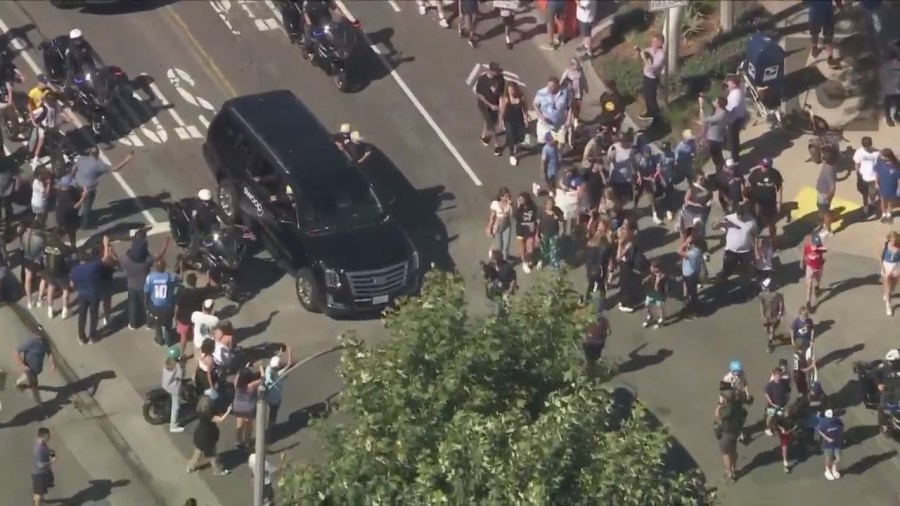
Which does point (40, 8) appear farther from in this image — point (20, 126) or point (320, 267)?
point (320, 267)

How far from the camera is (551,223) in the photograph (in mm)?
27484

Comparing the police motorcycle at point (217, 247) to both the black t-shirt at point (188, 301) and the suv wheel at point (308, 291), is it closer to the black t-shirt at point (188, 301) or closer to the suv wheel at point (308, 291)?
the black t-shirt at point (188, 301)

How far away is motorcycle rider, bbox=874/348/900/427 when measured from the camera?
24531 millimetres

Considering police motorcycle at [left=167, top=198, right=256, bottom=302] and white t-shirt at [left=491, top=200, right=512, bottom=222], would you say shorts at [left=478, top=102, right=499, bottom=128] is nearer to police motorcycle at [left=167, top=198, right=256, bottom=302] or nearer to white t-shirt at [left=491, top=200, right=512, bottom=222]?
white t-shirt at [left=491, top=200, right=512, bottom=222]

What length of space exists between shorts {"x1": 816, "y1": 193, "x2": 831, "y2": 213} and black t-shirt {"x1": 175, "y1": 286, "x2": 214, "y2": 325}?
9.67m

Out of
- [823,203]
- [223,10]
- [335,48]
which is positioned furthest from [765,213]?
[223,10]

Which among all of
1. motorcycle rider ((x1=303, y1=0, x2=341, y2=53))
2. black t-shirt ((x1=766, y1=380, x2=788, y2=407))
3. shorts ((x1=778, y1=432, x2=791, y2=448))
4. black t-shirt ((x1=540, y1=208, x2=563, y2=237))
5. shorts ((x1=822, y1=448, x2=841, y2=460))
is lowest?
shorts ((x1=822, y1=448, x2=841, y2=460))

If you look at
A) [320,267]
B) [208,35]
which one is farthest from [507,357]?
[208,35]

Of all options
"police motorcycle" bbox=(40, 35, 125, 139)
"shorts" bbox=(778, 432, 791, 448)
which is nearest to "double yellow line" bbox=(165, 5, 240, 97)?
"police motorcycle" bbox=(40, 35, 125, 139)

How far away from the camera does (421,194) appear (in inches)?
1180

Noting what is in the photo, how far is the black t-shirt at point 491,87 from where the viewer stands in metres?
30.2

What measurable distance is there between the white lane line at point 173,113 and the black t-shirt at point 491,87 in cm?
506

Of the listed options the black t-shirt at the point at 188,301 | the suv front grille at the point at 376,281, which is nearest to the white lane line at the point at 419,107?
the suv front grille at the point at 376,281

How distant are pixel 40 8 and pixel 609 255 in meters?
12.5
